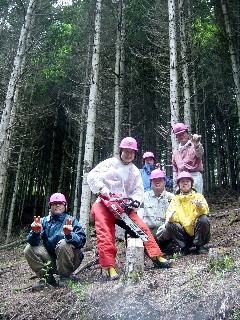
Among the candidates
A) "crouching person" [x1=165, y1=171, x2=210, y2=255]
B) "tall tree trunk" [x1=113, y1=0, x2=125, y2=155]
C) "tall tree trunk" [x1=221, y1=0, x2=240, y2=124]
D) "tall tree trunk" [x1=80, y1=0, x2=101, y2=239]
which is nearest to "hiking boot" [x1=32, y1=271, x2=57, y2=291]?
"crouching person" [x1=165, y1=171, x2=210, y2=255]

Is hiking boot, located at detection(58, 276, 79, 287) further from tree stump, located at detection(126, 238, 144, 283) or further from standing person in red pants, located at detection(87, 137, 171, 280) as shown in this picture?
tree stump, located at detection(126, 238, 144, 283)

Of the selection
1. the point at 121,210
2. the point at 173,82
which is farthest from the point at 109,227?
the point at 173,82

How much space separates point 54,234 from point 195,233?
6.93 feet

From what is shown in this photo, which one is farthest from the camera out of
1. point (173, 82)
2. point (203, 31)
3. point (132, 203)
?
point (203, 31)

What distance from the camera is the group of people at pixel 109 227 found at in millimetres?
5223

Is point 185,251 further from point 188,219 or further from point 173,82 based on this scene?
point 173,82

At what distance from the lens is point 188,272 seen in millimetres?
4410

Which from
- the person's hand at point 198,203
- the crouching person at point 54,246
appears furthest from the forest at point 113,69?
the person's hand at point 198,203

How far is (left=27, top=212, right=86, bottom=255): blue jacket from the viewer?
5334mm

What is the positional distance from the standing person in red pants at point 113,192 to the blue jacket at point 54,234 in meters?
0.34

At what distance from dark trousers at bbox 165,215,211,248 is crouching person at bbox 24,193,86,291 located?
139 cm

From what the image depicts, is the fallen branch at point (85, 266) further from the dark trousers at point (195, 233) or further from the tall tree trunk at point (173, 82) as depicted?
the tall tree trunk at point (173, 82)

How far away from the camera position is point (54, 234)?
5.60 m

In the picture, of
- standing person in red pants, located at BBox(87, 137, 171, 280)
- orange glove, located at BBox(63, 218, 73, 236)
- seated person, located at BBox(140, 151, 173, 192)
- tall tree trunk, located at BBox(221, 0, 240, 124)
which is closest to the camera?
standing person in red pants, located at BBox(87, 137, 171, 280)
